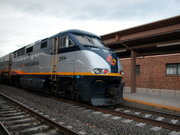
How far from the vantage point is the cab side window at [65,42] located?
24.6 feet

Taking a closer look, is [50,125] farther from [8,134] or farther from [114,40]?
[114,40]

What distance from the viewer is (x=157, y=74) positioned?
18.2 m

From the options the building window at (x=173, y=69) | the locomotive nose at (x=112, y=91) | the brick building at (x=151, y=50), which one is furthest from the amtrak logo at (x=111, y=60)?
the building window at (x=173, y=69)

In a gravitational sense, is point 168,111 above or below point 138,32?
below

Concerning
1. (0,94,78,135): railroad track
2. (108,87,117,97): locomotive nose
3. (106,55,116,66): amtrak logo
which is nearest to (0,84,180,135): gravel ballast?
(0,94,78,135): railroad track

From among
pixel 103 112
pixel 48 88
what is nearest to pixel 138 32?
pixel 103 112

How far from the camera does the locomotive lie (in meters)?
6.45

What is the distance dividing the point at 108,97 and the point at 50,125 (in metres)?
3.17

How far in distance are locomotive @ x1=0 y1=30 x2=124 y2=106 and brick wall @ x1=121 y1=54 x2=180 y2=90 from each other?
11792 mm

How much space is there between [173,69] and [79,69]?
14098 mm

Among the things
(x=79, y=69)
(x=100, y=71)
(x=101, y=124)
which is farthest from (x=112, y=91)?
(x=101, y=124)

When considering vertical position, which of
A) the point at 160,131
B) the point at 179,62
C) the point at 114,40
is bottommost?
the point at 160,131

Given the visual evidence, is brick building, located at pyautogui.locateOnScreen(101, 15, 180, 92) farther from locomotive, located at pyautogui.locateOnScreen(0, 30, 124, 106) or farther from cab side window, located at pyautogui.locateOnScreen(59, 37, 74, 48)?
cab side window, located at pyautogui.locateOnScreen(59, 37, 74, 48)

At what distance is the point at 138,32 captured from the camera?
9.49 meters
